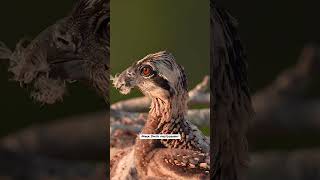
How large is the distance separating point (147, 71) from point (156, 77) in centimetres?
6

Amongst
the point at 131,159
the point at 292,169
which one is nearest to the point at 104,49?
the point at 131,159

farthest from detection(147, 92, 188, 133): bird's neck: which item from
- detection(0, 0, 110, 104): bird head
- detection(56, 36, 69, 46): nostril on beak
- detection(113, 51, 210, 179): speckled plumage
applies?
detection(56, 36, 69, 46): nostril on beak

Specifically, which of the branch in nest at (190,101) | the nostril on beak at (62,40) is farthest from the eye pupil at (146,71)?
the nostril on beak at (62,40)

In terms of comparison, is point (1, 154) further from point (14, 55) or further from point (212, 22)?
point (212, 22)

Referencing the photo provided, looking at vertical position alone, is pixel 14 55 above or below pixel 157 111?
above

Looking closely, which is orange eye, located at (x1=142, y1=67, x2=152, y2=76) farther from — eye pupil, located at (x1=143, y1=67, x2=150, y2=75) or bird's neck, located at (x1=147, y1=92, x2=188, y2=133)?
bird's neck, located at (x1=147, y1=92, x2=188, y2=133)

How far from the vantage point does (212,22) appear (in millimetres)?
2584

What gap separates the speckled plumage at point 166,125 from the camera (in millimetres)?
2637

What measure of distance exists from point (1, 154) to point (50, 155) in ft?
1.72

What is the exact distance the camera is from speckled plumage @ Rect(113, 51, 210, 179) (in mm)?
2637

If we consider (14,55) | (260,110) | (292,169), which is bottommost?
(292,169)

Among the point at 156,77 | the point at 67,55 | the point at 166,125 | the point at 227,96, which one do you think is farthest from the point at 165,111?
the point at 67,55

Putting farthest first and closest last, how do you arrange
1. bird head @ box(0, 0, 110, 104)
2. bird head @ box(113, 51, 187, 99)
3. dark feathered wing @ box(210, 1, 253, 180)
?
bird head @ box(0, 0, 110, 104)
bird head @ box(113, 51, 187, 99)
dark feathered wing @ box(210, 1, 253, 180)

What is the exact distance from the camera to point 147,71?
2684 millimetres
